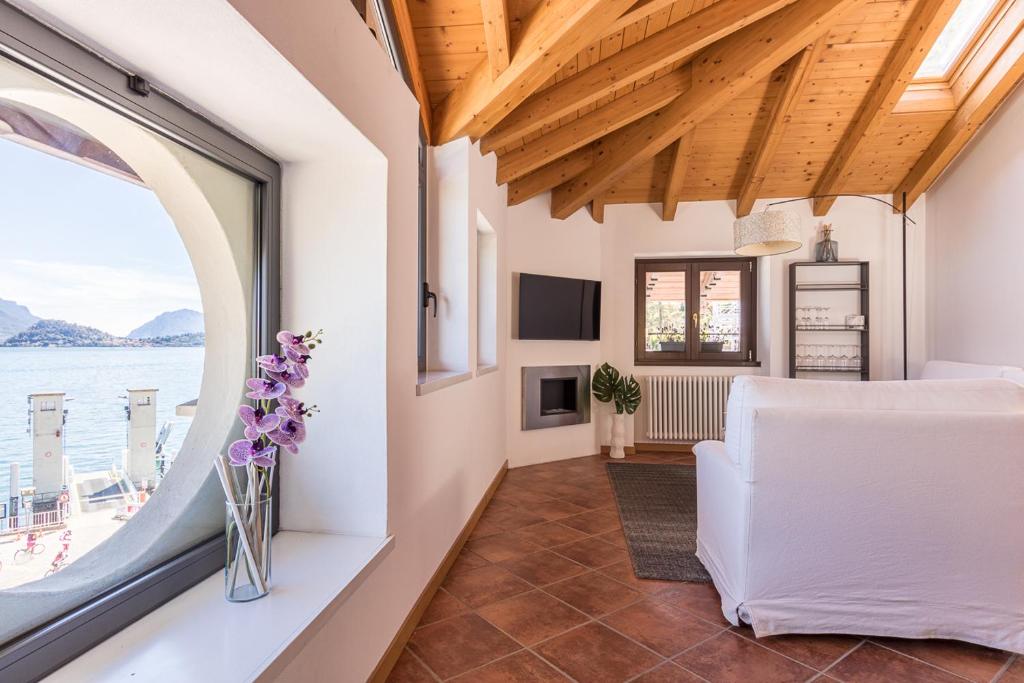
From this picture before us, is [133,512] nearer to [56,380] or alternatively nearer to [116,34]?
[56,380]

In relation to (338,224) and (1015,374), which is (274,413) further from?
(1015,374)

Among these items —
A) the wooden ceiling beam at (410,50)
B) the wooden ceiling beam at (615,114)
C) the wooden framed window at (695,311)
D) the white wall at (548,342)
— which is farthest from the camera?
the wooden framed window at (695,311)

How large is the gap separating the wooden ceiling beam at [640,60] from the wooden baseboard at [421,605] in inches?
93.7

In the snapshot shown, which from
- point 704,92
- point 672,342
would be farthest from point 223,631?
point 672,342

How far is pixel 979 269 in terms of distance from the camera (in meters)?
4.49

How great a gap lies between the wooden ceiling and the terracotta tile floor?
7.66 feet

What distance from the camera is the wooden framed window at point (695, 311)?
5.59 m

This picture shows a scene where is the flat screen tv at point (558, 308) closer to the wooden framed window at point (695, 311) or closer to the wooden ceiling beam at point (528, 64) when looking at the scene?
the wooden framed window at point (695, 311)

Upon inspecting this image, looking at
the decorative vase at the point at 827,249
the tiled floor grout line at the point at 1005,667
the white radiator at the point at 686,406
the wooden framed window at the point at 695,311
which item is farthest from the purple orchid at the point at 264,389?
the decorative vase at the point at 827,249

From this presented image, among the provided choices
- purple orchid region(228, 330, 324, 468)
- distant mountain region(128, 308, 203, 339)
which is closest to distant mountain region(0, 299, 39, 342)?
distant mountain region(128, 308, 203, 339)

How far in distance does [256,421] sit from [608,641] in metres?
1.53

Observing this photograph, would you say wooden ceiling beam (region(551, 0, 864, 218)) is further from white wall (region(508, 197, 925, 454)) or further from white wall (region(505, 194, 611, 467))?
white wall (region(508, 197, 925, 454))

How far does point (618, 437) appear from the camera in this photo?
515 centimetres

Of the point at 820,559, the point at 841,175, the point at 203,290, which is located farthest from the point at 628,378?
the point at 203,290
